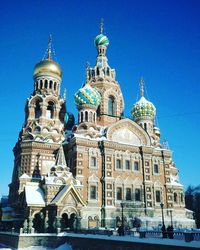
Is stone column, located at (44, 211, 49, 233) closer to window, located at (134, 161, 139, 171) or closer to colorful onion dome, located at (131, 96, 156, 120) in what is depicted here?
window, located at (134, 161, 139, 171)

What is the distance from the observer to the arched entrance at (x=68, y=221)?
2336 cm

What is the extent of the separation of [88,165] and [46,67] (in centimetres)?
1280

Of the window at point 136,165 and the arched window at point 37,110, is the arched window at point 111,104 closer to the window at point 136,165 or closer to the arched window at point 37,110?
the window at point 136,165

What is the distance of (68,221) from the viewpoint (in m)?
24.2

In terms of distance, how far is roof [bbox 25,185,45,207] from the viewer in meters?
23.6

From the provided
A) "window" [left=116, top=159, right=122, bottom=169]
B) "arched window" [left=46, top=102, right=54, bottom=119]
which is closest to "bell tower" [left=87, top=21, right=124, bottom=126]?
"arched window" [left=46, top=102, right=54, bottom=119]

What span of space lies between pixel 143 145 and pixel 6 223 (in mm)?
14700

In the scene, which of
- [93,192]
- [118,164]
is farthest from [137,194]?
[93,192]

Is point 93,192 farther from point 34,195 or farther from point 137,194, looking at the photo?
point 34,195

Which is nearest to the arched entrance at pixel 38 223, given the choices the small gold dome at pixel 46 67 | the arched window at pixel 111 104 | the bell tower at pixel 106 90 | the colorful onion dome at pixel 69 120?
the bell tower at pixel 106 90

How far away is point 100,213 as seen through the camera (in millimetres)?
26188

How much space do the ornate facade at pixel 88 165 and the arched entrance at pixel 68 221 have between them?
77mm

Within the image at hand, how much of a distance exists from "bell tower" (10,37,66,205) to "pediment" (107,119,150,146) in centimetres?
531

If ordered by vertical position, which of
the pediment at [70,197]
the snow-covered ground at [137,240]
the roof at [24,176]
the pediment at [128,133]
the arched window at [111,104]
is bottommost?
the snow-covered ground at [137,240]
